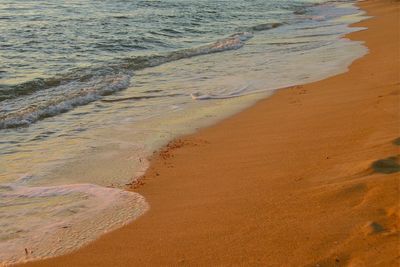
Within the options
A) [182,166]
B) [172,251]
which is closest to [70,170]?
[182,166]

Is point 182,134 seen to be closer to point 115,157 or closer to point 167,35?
point 115,157

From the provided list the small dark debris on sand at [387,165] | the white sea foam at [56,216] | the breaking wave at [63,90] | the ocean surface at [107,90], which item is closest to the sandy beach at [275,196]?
the small dark debris on sand at [387,165]

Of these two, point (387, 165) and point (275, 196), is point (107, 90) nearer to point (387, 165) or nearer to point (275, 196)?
point (275, 196)

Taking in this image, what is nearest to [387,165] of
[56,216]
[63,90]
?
[56,216]

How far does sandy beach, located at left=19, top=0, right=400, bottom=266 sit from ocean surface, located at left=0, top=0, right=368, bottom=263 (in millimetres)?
330

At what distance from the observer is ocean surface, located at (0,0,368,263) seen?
4551 millimetres

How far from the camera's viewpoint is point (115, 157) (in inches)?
232

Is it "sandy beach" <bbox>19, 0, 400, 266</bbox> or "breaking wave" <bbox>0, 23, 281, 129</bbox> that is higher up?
"sandy beach" <bbox>19, 0, 400, 266</bbox>

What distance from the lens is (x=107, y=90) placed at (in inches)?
384

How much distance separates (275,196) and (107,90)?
6.12 m

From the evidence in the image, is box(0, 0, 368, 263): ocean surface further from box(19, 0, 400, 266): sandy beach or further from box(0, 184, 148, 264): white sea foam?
box(19, 0, 400, 266): sandy beach

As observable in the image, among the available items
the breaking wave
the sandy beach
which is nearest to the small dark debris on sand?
the sandy beach

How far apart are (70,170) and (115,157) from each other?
57 centimetres

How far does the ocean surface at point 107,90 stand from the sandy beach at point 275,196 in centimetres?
33
